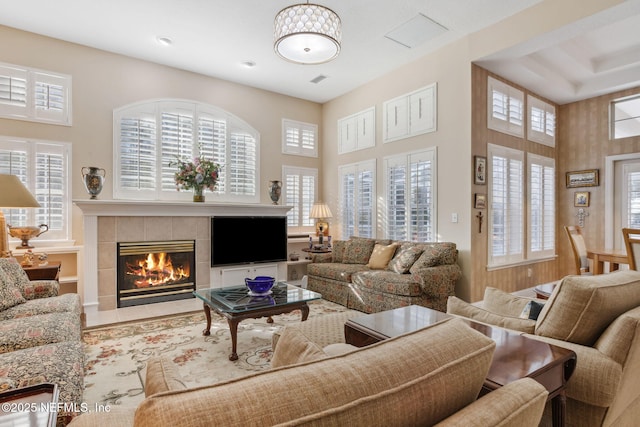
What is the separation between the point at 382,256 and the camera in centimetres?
469

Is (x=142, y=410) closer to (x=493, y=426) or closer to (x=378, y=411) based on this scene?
(x=378, y=411)

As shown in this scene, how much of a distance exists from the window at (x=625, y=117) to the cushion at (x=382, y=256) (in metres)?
3.82

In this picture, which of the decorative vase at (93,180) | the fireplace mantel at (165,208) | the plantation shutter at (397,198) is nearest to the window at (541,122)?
the plantation shutter at (397,198)

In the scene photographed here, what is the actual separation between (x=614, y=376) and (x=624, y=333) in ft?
0.60

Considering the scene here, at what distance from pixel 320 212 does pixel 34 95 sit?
14.1 ft

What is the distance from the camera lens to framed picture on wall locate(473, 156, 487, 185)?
4.23 metres

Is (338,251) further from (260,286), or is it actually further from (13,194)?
(13,194)

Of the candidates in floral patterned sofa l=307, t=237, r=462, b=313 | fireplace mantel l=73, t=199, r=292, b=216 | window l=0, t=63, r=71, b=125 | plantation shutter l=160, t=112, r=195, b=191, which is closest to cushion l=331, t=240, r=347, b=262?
floral patterned sofa l=307, t=237, r=462, b=313

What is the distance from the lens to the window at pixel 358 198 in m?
5.63

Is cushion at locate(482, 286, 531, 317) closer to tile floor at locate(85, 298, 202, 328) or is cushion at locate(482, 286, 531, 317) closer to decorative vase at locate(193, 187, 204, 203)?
tile floor at locate(85, 298, 202, 328)

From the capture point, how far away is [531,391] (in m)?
0.79

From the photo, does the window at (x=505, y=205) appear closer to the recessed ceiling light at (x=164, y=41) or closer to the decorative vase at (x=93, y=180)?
the recessed ceiling light at (x=164, y=41)

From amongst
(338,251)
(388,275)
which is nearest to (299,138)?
(338,251)

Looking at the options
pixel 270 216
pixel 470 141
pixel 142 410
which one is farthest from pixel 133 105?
pixel 142 410
